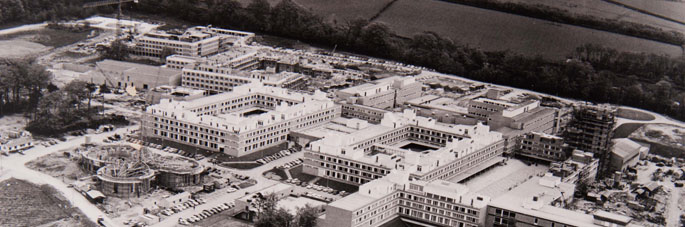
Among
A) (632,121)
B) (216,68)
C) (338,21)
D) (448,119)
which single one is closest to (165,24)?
(338,21)

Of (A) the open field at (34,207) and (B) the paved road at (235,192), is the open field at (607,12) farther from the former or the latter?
(A) the open field at (34,207)

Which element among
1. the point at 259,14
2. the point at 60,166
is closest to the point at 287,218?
the point at 60,166

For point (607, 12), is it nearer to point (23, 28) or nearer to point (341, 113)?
point (341, 113)

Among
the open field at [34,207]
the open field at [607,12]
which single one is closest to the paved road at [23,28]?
the open field at [34,207]

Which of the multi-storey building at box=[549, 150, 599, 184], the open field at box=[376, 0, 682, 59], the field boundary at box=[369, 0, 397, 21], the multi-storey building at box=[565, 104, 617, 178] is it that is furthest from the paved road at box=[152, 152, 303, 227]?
the field boundary at box=[369, 0, 397, 21]

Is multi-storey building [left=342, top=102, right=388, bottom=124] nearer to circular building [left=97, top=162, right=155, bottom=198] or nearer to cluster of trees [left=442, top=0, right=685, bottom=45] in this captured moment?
circular building [left=97, top=162, right=155, bottom=198]

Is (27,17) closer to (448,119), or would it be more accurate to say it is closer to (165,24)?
(165,24)
